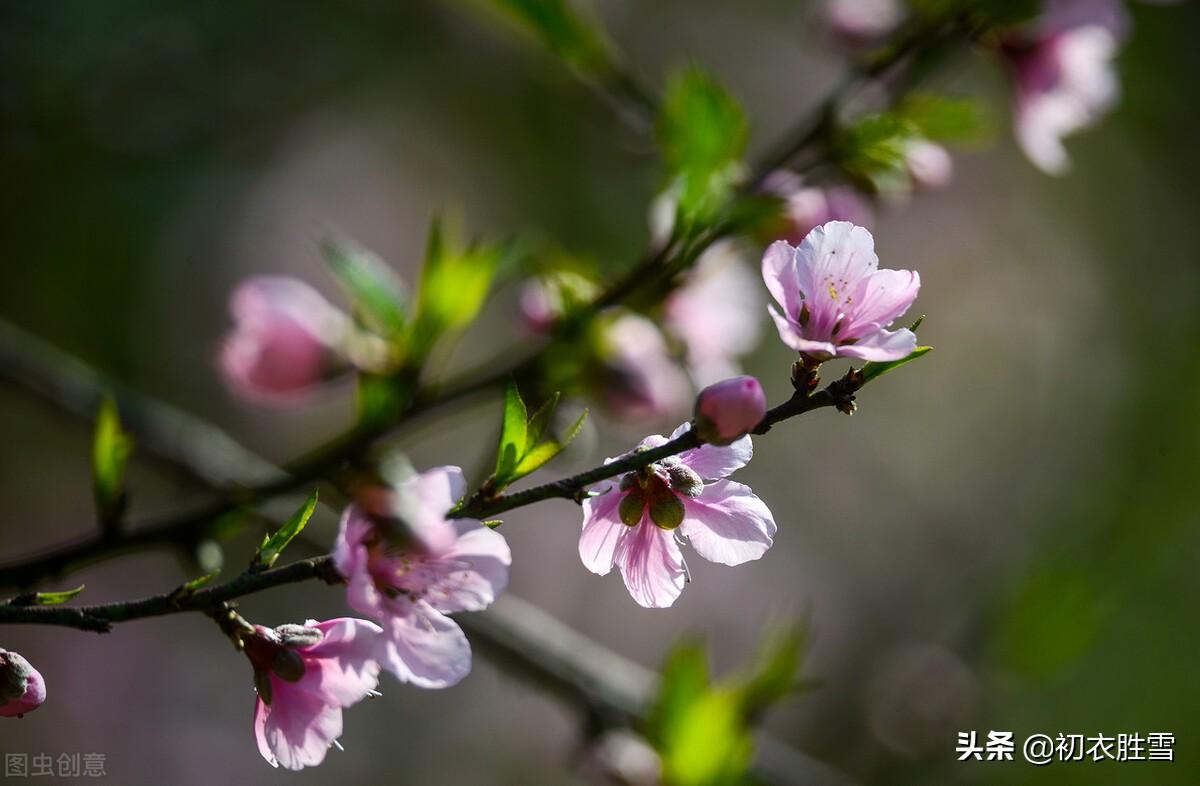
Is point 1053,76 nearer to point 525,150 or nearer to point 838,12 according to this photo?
point 838,12

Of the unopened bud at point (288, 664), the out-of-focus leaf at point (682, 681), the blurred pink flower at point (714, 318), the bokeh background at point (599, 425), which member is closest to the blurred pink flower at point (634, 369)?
the blurred pink flower at point (714, 318)

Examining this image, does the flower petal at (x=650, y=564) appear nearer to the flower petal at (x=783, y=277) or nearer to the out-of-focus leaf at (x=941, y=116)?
the flower petal at (x=783, y=277)

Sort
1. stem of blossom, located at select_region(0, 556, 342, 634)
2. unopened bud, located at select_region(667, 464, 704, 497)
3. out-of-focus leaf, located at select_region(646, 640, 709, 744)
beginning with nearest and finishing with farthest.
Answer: stem of blossom, located at select_region(0, 556, 342, 634) → unopened bud, located at select_region(667, 464, 704, 497) → out-of-focus leaf, located at select_region(646, 640, 709, 744)

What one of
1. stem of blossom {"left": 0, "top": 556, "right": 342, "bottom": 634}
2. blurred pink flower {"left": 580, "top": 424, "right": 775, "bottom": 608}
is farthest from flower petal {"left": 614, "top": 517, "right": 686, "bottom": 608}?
stem of blossom {"left": 0, "top": 556, "right": 342, "bottom": 634}

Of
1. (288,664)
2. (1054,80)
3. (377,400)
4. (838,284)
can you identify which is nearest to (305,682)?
(288,664)

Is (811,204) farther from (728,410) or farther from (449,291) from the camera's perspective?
(728,410)

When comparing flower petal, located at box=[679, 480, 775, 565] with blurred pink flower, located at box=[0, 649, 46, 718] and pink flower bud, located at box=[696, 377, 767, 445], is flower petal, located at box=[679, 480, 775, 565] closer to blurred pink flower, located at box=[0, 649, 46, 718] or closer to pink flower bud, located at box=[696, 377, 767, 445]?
pink flower bud, located at box=[696, 377, 767, 445]

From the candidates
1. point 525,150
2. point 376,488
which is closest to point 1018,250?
point 525,150
